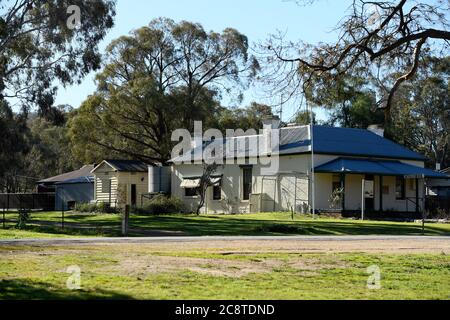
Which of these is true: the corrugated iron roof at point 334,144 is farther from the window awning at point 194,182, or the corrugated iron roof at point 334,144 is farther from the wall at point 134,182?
the wall at point 134,182

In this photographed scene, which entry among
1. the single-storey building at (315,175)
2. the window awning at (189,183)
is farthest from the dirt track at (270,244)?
the window awning at (189,183)

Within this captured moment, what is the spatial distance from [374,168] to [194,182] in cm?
1193

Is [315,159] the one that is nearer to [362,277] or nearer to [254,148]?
[254,148]

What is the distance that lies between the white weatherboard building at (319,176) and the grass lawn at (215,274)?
2348cm

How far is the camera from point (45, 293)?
31.6ft

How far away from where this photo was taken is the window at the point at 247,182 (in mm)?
43406

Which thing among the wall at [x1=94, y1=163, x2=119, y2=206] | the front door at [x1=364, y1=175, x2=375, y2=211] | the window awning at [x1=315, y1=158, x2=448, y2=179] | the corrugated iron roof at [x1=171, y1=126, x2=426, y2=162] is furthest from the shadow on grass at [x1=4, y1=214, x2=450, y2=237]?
the wall at [x1=94, y1=163, x2=119, y2=206]

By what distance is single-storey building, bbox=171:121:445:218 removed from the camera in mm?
40094

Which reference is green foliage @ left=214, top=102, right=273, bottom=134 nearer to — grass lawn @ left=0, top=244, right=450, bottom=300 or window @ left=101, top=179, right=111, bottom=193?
window @ left=101, top=179, right=111, bottom=193

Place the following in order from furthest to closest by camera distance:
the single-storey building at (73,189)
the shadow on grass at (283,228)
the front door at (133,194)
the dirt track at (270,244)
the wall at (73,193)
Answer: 1. the single-storey building at (73,189)
2. the wall at (73,193)
3. the front door at (133,194)
4. the shadow on grass at (283,228)
5. the dirt track at (270,244)

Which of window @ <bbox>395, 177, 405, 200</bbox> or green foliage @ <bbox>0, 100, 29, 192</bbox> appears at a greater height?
green foliage @ <bbox>0, 100, 29, 192</bbox>

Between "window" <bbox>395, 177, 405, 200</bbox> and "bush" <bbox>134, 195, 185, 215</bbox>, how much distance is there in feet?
43.8

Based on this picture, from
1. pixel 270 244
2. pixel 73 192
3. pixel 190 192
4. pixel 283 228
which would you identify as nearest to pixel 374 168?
pixel 190 192
